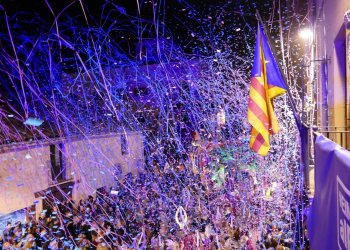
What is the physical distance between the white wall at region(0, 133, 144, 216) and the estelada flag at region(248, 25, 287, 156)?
9.26 m

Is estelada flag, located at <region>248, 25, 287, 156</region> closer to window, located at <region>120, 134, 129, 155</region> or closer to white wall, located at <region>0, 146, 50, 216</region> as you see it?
white wall, located at <region>0, 146, 50, 216</region>

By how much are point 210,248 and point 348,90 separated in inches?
172

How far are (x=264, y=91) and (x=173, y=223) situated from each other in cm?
609

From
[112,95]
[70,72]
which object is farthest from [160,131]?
[70,72]

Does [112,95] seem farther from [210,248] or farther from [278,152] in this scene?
[210,248]

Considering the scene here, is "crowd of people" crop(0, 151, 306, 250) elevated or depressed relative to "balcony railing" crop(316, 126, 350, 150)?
depressed

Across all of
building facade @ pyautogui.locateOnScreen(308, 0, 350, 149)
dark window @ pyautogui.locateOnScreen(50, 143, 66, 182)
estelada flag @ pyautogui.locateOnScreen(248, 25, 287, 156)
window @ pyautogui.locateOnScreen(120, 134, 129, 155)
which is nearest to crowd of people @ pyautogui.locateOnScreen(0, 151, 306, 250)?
dark window @ pyautogui.locateOnScreen(50, 143, 66, 182)

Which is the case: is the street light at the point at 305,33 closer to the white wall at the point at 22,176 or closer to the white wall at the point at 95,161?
the white wall at the point at 22,176

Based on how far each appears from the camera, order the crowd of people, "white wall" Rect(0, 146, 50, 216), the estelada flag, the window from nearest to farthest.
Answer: the estelada flag → the crowd of people → "white wall" Rect(0, 146, 50, 216) → the window

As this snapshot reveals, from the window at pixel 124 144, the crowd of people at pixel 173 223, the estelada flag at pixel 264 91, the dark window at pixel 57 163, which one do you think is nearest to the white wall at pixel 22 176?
the dark window at pixel 57 163

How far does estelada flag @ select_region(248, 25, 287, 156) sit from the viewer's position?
5.02 meters

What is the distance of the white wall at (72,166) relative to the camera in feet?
40.3

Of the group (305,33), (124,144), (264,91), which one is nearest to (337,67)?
(264,91)

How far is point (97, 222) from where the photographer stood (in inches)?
411
